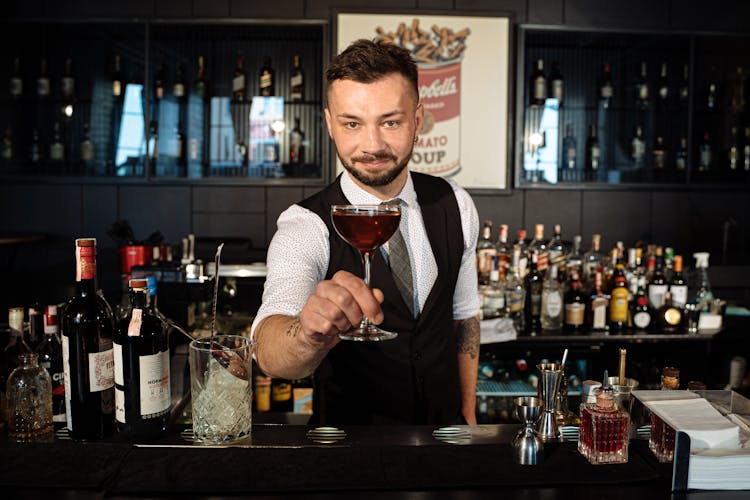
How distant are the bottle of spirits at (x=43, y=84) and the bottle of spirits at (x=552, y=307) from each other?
3179mm

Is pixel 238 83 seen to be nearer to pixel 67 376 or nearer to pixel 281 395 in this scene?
pixel 281 395

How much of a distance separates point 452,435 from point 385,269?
1.92ft

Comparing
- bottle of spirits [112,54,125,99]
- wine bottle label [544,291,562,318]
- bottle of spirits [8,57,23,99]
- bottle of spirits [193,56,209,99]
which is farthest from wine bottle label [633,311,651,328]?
bottle of spirits [8,57,23,99]

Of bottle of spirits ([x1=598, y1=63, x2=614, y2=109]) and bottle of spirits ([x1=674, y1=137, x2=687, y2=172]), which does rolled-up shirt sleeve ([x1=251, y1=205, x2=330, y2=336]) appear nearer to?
bottle of spirits ([x1=598, y1=63, x2=614, y2=109])

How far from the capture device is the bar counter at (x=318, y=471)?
1.09m

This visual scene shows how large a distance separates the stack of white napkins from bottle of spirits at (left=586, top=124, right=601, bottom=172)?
3.46m

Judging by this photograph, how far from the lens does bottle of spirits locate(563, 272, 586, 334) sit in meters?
A: 3.20

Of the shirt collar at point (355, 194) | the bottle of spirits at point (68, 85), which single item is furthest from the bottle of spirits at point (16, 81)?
the shirt collar at point (355, 194)

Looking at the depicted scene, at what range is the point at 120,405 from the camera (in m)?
1.37

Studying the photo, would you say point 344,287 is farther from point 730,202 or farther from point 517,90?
point 730,202

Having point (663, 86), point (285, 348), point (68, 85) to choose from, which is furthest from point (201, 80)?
point (285, 348)

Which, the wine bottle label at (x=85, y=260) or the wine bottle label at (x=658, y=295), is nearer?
the wine bottle label at (x=85, y=260)

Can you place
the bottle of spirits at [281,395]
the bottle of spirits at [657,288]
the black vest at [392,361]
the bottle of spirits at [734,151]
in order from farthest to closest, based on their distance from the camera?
1. the bottle of spirits at [734,151]
2. the bottle of spirits at [657,288]
3. the bottle of spirits at [281,395]
4. the black vest at [392,361]

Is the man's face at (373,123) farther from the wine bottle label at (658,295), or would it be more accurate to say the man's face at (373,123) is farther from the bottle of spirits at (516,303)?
the wine bottle label at (658,295)
